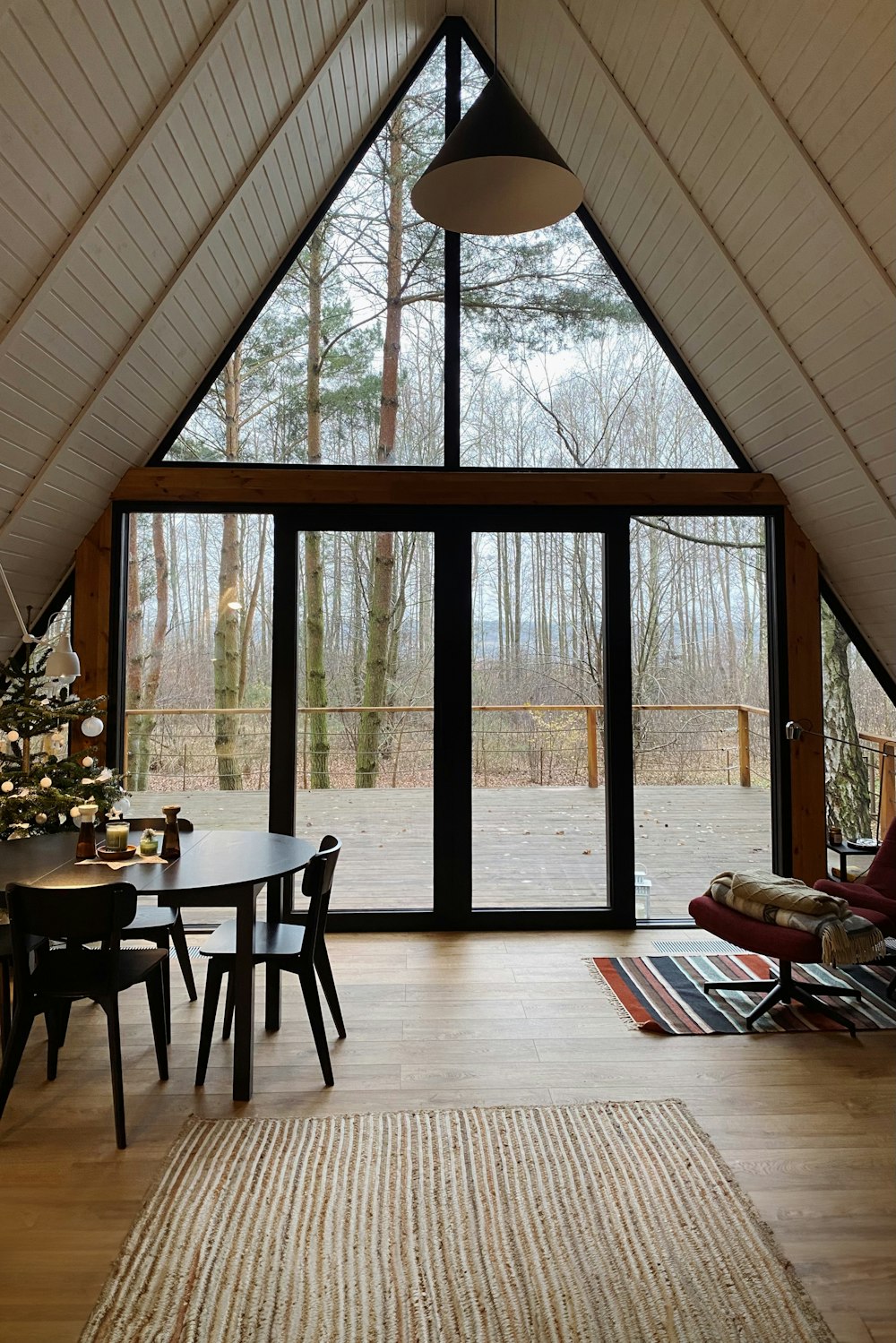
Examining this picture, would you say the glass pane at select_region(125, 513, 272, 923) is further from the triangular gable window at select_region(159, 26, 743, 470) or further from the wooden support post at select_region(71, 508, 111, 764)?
the triangular gable window at select_region(159, 26, 743, 470)

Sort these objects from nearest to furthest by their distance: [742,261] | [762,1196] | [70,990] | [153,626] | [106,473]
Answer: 1. [762,1196]
2. [70,990]
3. [742,261]
4. [106,473]
5. [153,626]

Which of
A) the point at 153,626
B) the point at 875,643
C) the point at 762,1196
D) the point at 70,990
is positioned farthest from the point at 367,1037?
the point at 875,643

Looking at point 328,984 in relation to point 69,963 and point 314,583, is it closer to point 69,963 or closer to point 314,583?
point 69,963

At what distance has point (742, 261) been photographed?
3.83 m

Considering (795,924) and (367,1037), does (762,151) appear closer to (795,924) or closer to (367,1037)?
(795,924)

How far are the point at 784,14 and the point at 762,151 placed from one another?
0.49m

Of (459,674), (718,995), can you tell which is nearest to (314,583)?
(459,674)

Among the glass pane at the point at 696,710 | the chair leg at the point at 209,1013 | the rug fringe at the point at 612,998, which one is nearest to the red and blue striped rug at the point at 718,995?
the rug fringe at the point at 612,998

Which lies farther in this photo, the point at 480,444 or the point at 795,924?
the point at 480,444

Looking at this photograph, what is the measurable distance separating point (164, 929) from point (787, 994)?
2.55 meters

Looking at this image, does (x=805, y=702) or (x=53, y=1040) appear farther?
(x=805, y=702)

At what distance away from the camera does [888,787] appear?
4922mm

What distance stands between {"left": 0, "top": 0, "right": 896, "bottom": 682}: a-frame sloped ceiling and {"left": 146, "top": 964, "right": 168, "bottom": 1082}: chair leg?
7.36 feet

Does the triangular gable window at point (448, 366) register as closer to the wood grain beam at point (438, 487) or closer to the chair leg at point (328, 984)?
the wood grain beam at point (438, 487)
